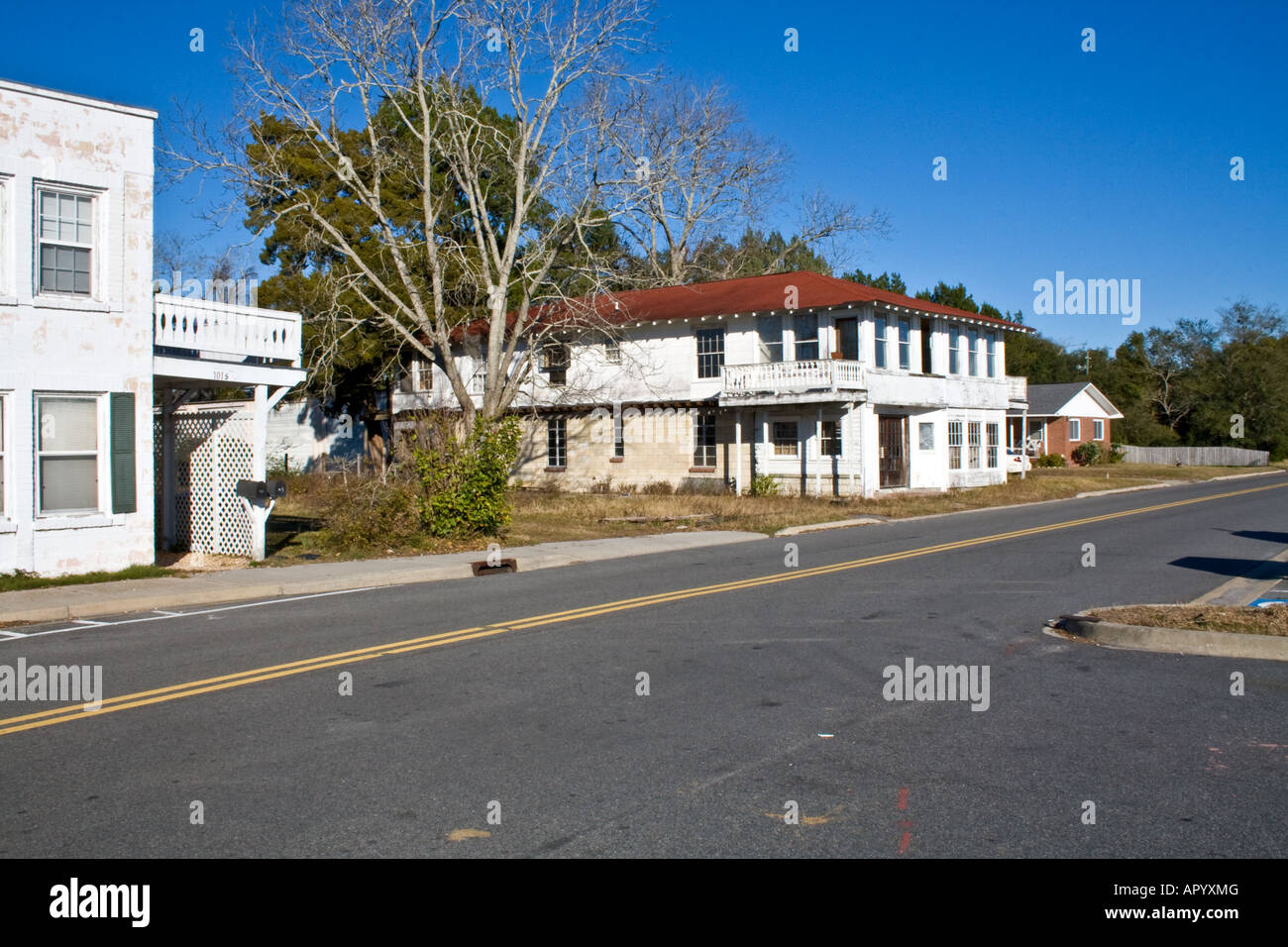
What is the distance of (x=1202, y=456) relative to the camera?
71.3m

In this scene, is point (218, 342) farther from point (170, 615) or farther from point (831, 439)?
point (831, 439)

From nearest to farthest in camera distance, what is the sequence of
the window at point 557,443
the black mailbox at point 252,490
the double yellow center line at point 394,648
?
the double yellow center line at point 394,648
the black mailbox at point 252,490
the window at point 557,443

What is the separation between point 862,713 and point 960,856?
2546mm

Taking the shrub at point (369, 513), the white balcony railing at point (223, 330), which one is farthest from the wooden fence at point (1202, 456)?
the white balcony railing at point (223, 330)

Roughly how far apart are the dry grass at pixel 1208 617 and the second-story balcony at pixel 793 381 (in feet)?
70.5

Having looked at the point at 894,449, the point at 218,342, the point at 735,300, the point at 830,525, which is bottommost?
the point at 830,525

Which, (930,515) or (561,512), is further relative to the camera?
(930,515)

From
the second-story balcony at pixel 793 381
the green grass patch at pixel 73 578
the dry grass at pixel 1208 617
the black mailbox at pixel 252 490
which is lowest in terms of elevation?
the dry grass at pixel 1208 617

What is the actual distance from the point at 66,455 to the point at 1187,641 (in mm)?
13865

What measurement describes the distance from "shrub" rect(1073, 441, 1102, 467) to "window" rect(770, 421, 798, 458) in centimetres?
3685

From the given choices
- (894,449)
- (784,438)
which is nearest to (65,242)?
(784,438)

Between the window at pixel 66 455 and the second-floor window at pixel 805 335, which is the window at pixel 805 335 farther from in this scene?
the window at pixel 66 455

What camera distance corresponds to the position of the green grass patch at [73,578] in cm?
1382
